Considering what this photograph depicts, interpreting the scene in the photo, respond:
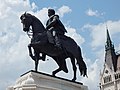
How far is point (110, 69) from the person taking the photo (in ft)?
344

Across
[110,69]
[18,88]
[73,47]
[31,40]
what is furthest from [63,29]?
[110,69]

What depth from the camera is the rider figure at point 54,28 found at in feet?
51.5

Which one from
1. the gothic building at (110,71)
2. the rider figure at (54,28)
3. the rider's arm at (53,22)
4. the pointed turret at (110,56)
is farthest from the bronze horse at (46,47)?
the pointed turret at (110,56)

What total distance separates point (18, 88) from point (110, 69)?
92640mm

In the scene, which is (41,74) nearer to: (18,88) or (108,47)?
(18,88)

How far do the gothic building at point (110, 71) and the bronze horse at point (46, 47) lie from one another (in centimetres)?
8436

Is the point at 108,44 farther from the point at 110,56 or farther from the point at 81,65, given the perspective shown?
the point at 81,65

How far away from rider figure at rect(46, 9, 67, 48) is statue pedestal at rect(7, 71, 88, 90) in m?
1.66

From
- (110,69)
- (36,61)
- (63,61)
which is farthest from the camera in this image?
(110,69)

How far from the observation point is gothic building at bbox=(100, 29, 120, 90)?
101500mm

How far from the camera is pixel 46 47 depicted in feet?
51.5

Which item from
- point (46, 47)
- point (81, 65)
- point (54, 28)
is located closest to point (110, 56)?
point (81, 65)

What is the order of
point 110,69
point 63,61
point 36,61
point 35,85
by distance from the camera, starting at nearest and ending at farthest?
1. point 35,85
2. point 36,61
3. point 63,61
4. point 110,69

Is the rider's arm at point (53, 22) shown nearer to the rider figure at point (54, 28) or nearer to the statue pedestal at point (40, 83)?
the rider figure at point (54, 28)
